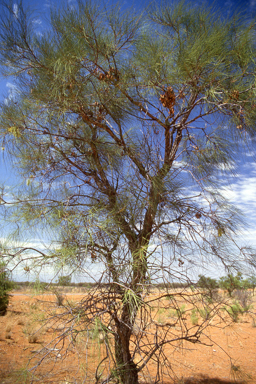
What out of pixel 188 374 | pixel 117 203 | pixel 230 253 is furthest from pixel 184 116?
pixel 188 374

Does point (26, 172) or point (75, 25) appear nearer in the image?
point (75, 25)

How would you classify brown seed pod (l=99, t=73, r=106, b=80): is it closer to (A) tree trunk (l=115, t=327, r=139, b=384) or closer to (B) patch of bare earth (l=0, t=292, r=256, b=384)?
(B) patch of bare earth (l=0, t=292, r=256, b=384)

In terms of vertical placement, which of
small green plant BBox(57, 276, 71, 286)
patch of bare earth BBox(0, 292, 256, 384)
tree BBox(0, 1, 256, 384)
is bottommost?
patch of bare earth BBox(0, 292, 256, 384)

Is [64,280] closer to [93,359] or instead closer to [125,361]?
[125,361]

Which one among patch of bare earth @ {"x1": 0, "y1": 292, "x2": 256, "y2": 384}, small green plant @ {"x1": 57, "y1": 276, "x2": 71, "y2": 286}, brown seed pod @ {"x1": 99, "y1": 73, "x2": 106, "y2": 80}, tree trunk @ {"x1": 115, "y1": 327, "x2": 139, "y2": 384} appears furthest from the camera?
patch of bare earth @ {"x1": 0, "y1": 292, "x2": 256, "y2": 384}

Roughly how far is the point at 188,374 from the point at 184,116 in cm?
347

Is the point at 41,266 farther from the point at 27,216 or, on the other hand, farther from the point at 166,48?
the point at 166,48

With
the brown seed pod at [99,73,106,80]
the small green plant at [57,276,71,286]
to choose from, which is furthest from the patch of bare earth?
the brown seed pod at [99,73,106,80]

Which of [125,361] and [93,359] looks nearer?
[125,361]

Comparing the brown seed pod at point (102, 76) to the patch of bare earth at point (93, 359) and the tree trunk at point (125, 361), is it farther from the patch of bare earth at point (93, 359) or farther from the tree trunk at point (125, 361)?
the tree trunk at point (125, 361)

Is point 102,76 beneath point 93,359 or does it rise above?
above

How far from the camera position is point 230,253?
262cm

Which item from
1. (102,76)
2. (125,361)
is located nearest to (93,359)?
(125,361)

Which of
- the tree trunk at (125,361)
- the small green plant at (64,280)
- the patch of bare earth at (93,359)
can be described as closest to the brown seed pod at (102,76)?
the small green plant at (64,280)
